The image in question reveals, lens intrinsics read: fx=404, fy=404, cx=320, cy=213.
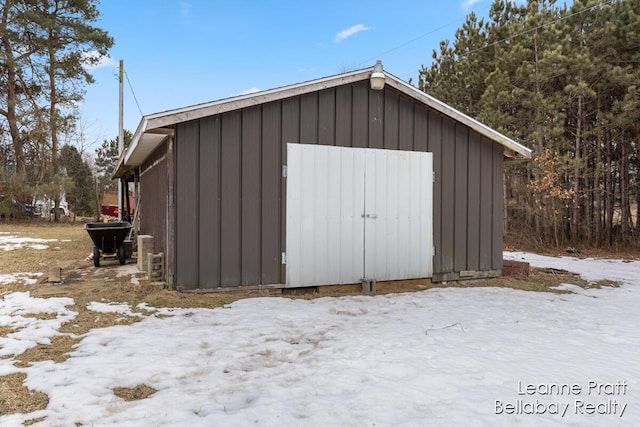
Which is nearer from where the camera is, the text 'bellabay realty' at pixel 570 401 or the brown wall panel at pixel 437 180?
the text 'bellabay realty' at pixel 570 401

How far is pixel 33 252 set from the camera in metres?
9.00

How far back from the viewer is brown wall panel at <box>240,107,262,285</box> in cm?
518

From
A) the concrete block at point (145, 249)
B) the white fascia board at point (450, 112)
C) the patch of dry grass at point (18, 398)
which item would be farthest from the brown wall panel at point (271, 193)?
the patch of dry grass at point (18, 398)

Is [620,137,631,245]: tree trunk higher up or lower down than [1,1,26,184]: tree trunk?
lower down

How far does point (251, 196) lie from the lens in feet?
17.1

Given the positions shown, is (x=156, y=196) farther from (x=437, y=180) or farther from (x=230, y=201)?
(x=437, y=180)

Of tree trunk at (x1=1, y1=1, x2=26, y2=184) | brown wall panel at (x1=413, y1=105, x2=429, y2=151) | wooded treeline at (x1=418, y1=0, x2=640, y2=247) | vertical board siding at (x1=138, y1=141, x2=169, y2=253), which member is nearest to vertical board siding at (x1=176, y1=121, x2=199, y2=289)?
vertical board siding at (x1=138, y1=141, x2=169, y2=253)

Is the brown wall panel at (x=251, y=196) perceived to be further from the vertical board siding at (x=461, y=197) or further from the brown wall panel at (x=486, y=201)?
the brown wall panel at (x=486, y=201)

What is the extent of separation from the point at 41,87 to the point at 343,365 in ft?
75.6

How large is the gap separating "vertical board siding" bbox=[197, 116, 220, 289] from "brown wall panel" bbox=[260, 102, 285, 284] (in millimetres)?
582

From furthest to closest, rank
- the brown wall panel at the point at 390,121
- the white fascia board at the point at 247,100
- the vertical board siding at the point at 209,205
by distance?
the brown wall panel at the point at 390,121, the vertical board siding at the point at 209,205, the white fascia board at the point at 247,100

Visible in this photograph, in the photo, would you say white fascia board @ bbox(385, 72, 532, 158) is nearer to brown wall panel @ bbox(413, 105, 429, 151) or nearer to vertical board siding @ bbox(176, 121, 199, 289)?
brown wall panel @ bbox(413, 105, 429, 151)

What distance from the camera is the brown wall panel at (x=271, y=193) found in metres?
5.27

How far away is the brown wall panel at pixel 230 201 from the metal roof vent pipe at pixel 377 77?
189cm
